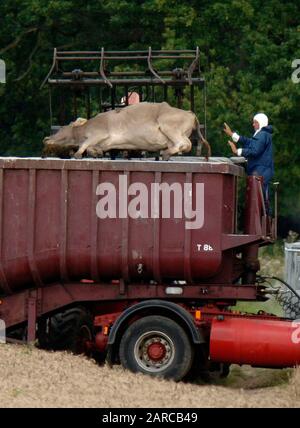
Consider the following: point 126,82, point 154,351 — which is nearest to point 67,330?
point 154,351

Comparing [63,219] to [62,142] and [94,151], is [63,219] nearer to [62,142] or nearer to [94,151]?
[94,151]

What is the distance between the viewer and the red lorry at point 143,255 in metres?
13.8

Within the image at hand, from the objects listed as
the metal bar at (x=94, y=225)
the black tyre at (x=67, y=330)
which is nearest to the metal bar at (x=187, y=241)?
the metal bar at (x=94, y=225)

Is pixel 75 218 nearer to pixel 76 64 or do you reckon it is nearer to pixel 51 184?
pixel 51 184

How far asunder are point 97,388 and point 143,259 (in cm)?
196

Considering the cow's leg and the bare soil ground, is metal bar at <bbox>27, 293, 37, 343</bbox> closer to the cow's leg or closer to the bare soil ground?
the bare soil ground

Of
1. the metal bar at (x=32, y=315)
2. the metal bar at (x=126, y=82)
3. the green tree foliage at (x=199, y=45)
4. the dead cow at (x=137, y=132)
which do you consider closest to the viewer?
the metal bar at (x=32, y=315)

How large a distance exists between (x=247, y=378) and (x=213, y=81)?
14.5 m

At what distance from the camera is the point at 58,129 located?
603 inches

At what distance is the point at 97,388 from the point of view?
12.3 m

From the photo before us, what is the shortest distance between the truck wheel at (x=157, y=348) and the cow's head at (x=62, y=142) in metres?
2.16

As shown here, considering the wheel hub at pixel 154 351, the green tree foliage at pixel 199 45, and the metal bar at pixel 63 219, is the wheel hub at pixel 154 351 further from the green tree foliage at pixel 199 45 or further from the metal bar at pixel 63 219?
the green tree foliage at pixel 199 45
